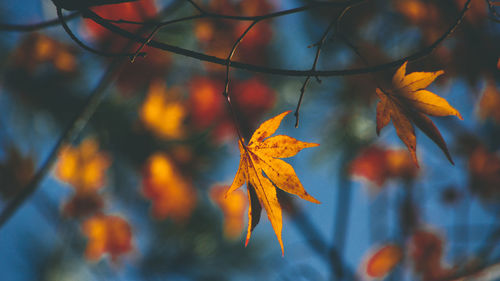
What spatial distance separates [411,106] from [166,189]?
111 centimetres

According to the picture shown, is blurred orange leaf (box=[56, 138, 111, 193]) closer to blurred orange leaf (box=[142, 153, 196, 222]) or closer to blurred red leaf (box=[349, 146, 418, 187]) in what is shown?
blurred orange leaf (box=[142, 153, 196, 222])

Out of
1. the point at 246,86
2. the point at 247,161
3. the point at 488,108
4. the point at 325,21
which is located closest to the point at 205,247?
the point at 246,86

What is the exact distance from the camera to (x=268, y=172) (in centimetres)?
26

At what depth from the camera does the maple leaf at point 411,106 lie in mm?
231

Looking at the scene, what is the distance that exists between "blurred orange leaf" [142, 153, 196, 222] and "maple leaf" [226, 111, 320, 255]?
0.95m

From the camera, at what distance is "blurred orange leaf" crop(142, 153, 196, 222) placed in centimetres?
117

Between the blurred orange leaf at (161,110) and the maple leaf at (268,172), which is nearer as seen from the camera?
the maple leaf at (268,172)

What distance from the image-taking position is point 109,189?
157cm

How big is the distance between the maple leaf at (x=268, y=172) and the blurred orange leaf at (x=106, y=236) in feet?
3.51

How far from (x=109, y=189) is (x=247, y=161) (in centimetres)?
151

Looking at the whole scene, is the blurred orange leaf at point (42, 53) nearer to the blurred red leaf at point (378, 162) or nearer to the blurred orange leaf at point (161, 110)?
the blurred orange leaf at point (161, 110)

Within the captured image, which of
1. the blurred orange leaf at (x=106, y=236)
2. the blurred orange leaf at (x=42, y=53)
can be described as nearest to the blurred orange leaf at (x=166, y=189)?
the blurred orange leaf at (x=106, y=236)

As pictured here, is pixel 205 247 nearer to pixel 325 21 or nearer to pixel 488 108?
pixel 325 21

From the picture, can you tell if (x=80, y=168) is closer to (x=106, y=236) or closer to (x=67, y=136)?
(x=106, y=236)
